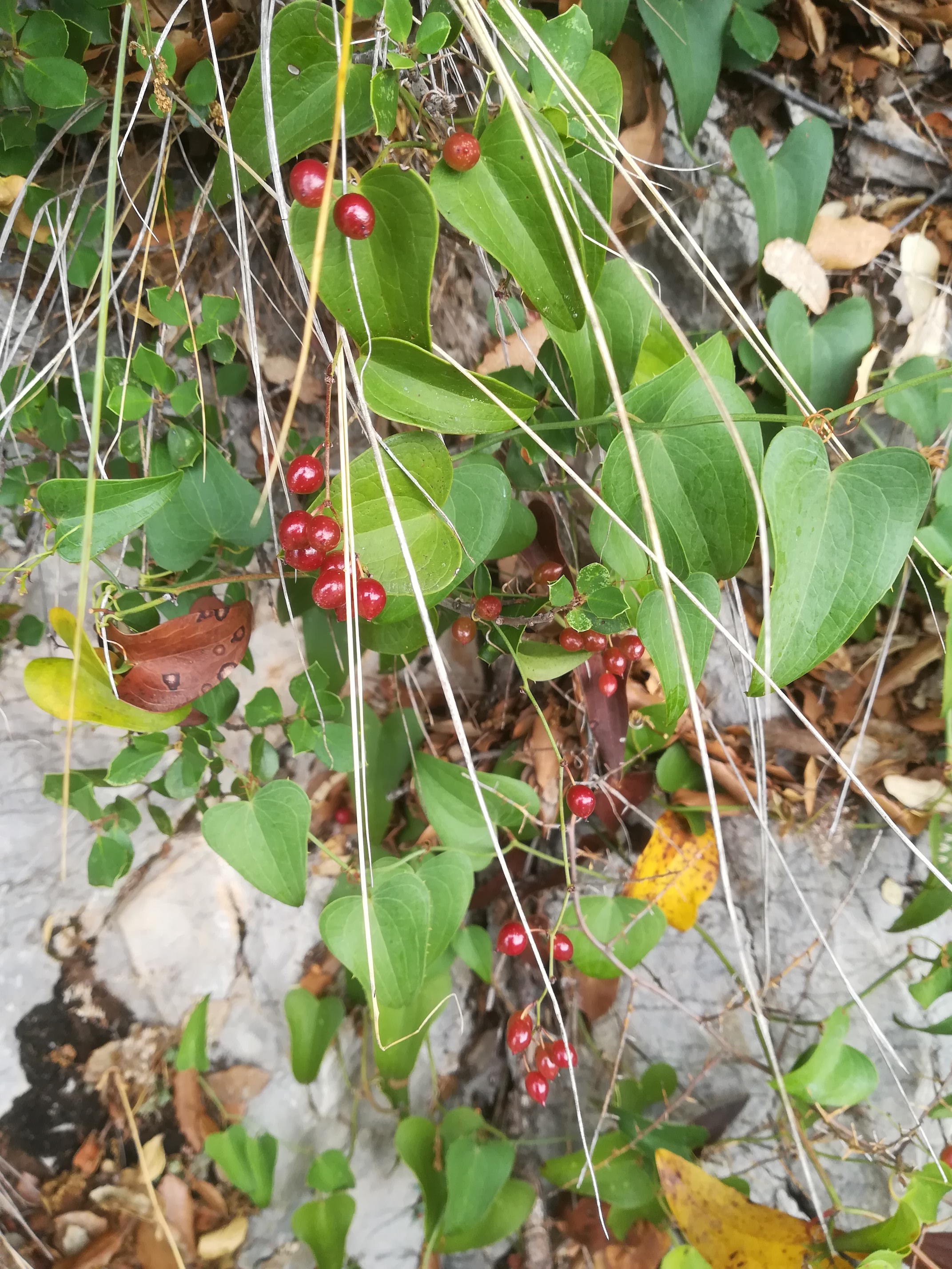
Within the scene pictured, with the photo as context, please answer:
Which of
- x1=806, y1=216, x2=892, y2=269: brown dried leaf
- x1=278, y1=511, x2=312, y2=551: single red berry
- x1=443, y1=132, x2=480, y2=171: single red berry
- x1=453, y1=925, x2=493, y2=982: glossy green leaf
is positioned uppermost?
x1=443, y1=132, x2=480, y2=171: single red berry

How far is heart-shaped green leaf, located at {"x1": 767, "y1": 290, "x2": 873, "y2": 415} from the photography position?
2.94 feet

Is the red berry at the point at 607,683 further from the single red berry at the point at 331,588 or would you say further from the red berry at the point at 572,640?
the single red berry at the point at 331,588

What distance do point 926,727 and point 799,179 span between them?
76cm

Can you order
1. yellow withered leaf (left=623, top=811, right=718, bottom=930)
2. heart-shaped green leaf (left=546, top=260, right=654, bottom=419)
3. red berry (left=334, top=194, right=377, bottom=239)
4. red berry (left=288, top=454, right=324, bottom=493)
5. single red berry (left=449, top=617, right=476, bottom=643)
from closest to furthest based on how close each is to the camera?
1. red berry (left=334, top=194, right=377, bottom=239)
2. red berry (left=288, top=454, right=324, bottom=493)
3. heart-shaped green leaf (left=546, top=260, right=654, bottom=419)
4. single red berry (left=449, top=617, right=476, bottom=643)
5. yellow withered leaf (left=623, top=811, right=718, bottom=930)

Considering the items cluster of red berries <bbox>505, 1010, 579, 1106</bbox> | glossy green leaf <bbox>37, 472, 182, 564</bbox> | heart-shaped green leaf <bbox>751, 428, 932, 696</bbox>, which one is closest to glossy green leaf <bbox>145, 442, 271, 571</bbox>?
glossy green leaf <bbox>37, 472, 182, 564</bbox>

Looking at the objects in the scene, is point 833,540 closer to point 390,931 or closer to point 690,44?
point 390,931

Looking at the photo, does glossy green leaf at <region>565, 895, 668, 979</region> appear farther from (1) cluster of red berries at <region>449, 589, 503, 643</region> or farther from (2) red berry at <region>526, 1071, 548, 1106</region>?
(1) cluster of red berries at <region>449, 589, 503, 643</region>

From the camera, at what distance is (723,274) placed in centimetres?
99

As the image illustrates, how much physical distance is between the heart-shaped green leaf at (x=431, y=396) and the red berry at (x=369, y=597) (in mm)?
129

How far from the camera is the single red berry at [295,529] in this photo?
1.86 ft

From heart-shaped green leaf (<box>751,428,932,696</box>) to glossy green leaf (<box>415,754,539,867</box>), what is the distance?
0.36 meters

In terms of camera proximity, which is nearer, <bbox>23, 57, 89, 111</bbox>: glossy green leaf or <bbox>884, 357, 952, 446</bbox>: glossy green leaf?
<bbox>23, 57, 89, 111</bbox>: glossy green leaf

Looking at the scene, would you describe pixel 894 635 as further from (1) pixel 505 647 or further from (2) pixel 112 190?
(2) pixel 112 190

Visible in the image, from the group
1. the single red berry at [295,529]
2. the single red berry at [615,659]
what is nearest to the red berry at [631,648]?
the single red berry at [615,659]
